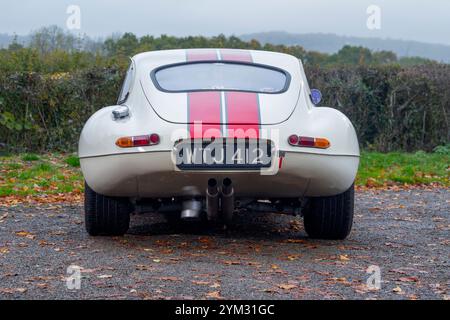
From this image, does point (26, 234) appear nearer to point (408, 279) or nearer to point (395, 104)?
point (408, 279)

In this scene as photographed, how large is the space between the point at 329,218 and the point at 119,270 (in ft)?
6.48

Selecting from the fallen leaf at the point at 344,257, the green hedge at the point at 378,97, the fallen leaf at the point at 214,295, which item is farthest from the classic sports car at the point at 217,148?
the green hedge at the point at 378,97

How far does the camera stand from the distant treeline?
1438 cm

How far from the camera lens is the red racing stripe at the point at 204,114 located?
5805 mm

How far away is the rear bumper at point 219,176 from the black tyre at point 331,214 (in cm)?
29

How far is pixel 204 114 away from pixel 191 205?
2.42 ft

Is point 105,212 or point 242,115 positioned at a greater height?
point 242,115

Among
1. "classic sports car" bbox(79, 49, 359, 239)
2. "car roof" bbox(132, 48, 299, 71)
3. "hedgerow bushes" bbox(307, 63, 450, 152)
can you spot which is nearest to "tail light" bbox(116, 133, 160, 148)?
"classic sports car" bbox(79, 49, 359, 239)

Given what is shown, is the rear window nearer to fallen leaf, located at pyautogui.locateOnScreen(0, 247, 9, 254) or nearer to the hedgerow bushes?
fallen leaf, located at pyautogui.locateOnScreen(0, 247, 9, 254)

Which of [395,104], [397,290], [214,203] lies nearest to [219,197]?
[214,203]

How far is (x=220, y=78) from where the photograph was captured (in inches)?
258

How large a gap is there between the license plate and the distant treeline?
8.52m

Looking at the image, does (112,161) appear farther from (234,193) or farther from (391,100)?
(391,100)
